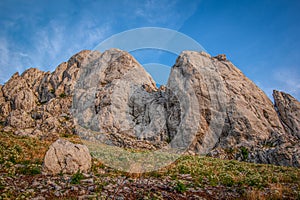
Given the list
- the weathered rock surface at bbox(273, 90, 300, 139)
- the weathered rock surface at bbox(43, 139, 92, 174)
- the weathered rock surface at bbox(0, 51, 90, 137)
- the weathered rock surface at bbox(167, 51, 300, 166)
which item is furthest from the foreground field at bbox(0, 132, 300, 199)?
the weathered rock surface at bbox(0, 51, 90, 137)

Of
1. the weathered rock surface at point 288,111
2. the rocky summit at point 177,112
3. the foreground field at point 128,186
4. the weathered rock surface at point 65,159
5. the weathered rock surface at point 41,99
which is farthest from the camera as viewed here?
the weathered rock surface at point 41,99

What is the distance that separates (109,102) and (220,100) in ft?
152

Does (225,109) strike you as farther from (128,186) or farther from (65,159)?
(128,186)

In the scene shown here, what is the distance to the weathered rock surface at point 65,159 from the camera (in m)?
14.2

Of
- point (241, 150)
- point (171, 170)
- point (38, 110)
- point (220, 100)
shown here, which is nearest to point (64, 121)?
point (38, 110)

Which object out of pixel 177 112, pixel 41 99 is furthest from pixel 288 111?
pixel 41 99

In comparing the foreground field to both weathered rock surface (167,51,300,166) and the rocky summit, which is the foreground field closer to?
the rocky summit

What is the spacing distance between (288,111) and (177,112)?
1494 inches

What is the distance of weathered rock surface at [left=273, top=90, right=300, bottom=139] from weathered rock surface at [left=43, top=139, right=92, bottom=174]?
70.9 meters

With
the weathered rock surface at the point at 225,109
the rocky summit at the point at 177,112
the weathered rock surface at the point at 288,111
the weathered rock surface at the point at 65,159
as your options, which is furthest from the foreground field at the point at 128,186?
the weathered rock surface at the point at 288,111

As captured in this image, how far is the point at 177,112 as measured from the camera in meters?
70.2

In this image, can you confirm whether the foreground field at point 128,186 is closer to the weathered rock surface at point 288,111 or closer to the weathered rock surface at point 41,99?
the weathered rock surface at point 288,111

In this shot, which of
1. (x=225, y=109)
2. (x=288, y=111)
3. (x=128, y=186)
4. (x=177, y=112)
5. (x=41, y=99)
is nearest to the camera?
(x=128, y=186)

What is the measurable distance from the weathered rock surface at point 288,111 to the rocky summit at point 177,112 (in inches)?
10.7
